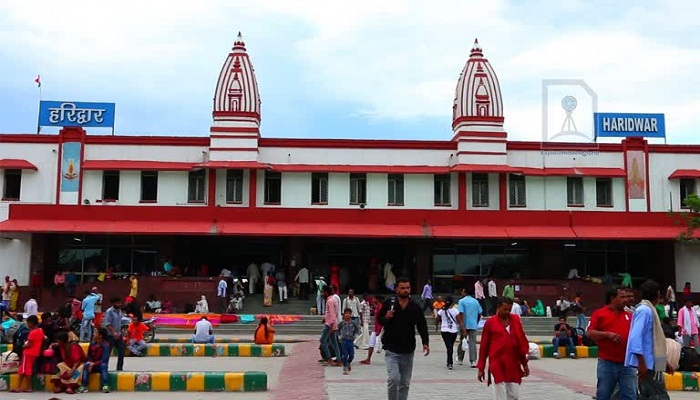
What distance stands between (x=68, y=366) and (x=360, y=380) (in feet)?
15.5

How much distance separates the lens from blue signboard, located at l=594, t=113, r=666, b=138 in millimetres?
35781

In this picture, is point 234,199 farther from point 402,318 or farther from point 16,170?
point 402,318

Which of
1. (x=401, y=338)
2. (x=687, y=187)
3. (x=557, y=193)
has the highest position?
(x=687, y=187)

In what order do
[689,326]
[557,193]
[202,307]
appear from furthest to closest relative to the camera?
[557,193], [202,307], [689,326]

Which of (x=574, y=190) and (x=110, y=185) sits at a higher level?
(x=574, y=190)

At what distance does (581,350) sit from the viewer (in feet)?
58.2

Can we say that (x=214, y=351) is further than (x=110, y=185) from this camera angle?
No

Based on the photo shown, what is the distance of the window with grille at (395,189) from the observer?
1300 inches

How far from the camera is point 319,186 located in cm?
3297

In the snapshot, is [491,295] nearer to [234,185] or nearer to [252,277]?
[252,277]

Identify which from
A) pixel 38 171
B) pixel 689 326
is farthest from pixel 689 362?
pixel 38 171

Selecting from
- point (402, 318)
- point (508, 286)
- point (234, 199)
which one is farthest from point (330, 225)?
point (402, 318)

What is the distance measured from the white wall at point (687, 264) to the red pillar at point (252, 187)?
693 inches

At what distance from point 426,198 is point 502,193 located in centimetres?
328
